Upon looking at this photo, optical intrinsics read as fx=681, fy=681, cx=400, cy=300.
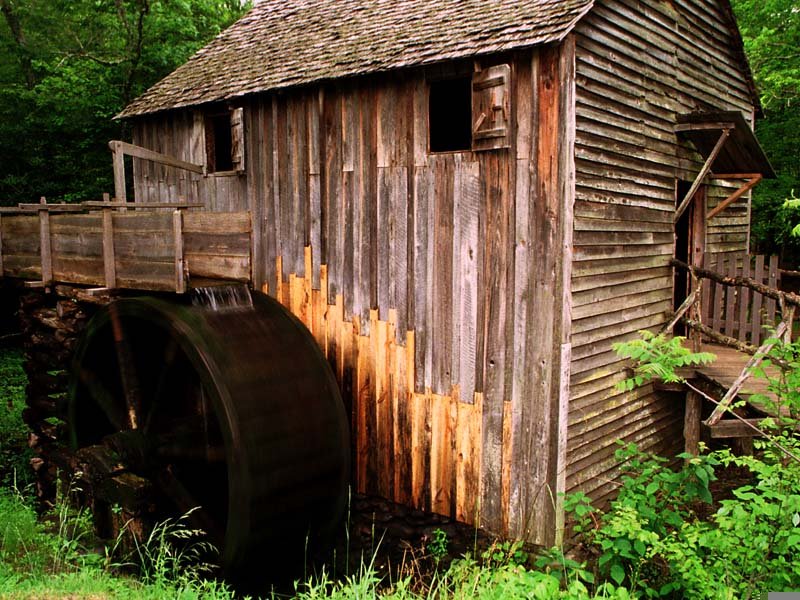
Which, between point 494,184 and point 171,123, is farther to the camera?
point 171,123

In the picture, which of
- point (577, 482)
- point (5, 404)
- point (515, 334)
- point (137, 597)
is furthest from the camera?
point (5, 404)

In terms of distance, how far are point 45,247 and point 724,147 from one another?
7.70 m

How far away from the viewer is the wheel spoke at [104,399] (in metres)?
7.14

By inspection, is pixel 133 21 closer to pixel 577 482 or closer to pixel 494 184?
pixel 494 184

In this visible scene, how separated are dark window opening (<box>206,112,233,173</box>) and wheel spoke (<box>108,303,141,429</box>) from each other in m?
2.71

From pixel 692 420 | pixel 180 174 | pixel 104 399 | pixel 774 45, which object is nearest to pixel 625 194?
pixel 692 420

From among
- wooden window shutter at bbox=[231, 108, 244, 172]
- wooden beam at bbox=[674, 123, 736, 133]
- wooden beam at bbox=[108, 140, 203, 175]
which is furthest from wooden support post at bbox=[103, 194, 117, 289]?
wooden beam at bbox=[674, 123, 736, 133]

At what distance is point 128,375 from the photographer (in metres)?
6.98

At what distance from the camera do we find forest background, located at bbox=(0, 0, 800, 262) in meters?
14.0

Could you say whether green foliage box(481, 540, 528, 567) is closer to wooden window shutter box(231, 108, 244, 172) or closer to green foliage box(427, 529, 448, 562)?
green foliage box(427, 529, 448, 562)

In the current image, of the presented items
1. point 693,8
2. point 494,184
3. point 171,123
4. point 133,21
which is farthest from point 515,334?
point 133,21

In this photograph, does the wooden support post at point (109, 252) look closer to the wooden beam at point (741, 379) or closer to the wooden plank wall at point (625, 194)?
the wooden plank wall at point (625, 194)

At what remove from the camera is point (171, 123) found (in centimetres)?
893

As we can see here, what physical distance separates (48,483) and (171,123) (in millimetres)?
4710
